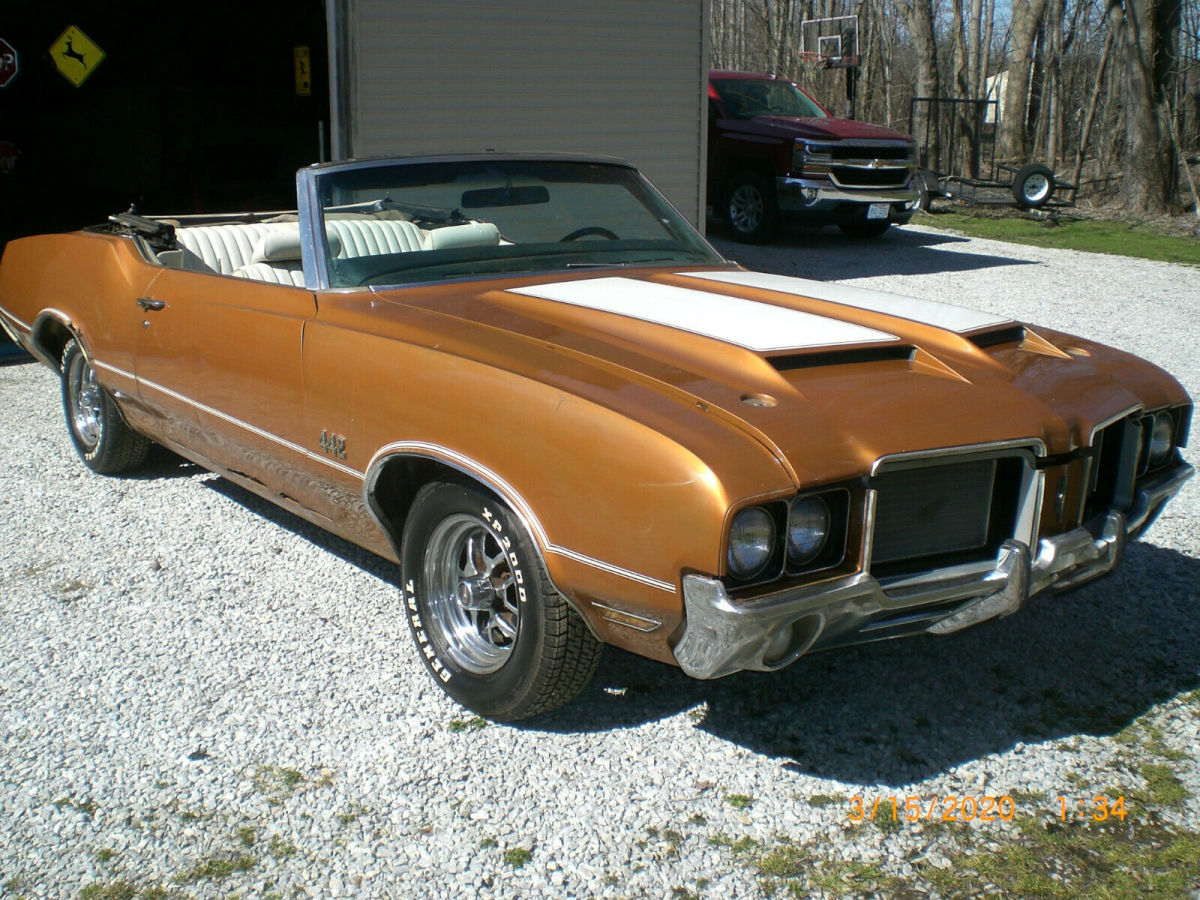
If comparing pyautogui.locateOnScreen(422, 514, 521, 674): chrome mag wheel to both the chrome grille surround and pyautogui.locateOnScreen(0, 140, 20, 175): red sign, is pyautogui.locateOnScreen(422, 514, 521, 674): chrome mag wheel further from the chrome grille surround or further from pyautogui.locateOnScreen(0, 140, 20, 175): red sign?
pyautogui.locateOnScreen(0, 140, 20, 175): red sign

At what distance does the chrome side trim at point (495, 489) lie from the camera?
2.65 meters

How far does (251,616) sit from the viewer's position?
12.9 ft

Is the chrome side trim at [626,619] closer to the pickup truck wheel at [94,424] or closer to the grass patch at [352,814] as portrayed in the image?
the grass patch at [352,814]

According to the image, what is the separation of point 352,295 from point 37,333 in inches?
103

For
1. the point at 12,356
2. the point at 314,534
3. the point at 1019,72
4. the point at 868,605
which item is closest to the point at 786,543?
the point at 868,605

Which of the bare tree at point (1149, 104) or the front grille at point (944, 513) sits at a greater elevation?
the bare tree at point (1149, 104)

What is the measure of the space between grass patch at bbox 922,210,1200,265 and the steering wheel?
34.9 feet

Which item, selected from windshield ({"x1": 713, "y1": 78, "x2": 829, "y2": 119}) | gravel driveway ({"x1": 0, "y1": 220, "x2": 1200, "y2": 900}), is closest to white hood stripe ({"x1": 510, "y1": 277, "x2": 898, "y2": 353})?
gravel driveway ({"x1": 0, "y1": 220, "x2": 1200, "y2": 900})

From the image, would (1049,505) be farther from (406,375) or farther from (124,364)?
(124,364)

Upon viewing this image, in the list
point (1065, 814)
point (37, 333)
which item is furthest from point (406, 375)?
point (37, 333)

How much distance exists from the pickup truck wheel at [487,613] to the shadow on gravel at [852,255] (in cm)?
854

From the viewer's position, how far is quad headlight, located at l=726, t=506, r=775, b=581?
2.53 metres

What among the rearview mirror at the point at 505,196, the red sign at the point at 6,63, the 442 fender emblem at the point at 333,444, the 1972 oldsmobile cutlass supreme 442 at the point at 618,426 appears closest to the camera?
the 1972 oldsmobile cutlass supreme 442 at the point at 618,426

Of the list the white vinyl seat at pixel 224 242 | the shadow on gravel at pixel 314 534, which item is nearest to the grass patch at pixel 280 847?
the shadow on gravel at pixel 314 534
